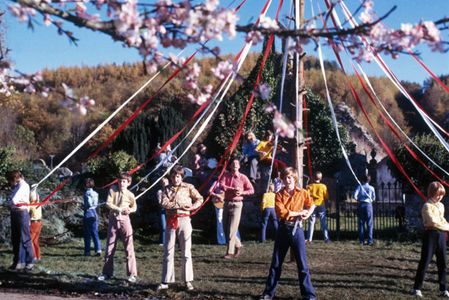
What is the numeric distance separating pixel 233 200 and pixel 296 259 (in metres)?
3.73

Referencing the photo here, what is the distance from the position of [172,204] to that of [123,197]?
1229 mm

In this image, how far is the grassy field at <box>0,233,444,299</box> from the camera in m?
8.27

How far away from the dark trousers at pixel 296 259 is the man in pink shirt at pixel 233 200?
3.48 m

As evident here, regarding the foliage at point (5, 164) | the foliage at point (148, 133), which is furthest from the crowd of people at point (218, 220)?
the foliage at point (148, 133)

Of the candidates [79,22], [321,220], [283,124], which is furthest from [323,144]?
[79,22]

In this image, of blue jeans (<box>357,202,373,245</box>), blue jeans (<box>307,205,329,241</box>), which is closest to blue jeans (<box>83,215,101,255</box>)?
blue jeans (<box>307,205,329,241</box>)

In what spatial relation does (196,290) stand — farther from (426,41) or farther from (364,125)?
(364,125)

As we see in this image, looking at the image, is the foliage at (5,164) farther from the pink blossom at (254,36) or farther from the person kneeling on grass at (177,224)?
the pink blossom at (254,36)

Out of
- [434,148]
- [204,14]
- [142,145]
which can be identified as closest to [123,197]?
[204,14]

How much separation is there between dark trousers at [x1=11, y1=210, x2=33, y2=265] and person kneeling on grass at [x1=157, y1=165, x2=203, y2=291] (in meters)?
2.94

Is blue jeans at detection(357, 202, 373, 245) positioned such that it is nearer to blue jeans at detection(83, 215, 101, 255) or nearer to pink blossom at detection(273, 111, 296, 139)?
blue jeans at detection(83, 215, 101, 255)

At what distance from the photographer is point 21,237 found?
34.2ft

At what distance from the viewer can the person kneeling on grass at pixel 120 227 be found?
9.21m

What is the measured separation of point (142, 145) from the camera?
23250mm
